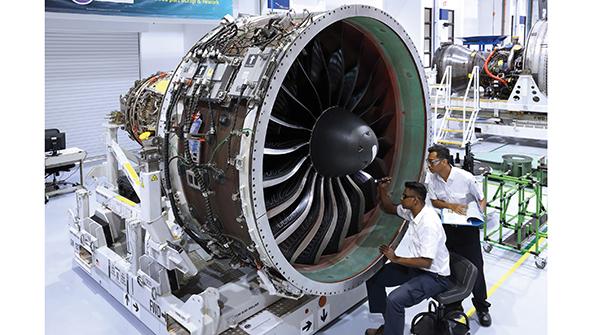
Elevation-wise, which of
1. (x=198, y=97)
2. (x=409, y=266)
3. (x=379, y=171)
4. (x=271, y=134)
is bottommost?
(x=409, y=266)

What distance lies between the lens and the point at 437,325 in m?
3.52

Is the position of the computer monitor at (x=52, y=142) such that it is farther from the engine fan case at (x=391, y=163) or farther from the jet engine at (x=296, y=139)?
the engine fan case at (x=391, y=163)

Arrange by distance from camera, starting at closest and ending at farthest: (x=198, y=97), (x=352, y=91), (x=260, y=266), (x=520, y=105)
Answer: (x=260, y=266)
(x=198, y=97)
(x=352, y=91)
(x=520, y=105)

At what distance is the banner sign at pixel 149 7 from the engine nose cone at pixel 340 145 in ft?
19.2

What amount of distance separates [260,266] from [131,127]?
239 cm

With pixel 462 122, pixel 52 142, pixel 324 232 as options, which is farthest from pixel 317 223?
pixel 462 122

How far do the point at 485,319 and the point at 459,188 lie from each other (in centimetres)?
102

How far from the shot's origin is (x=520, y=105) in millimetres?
9648

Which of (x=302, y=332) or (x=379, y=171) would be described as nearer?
(x=302, y=332)

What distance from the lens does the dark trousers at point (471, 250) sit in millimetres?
3828

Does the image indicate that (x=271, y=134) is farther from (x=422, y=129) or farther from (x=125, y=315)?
(x=125, y=315)

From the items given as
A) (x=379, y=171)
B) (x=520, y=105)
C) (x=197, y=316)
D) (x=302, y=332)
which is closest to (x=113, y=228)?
(x=197, y=316)

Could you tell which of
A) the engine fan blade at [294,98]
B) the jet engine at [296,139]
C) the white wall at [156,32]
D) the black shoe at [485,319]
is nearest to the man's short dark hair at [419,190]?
the jet engine at [296,139]

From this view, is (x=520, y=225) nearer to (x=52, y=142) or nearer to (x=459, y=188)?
(x=459, y=188)
